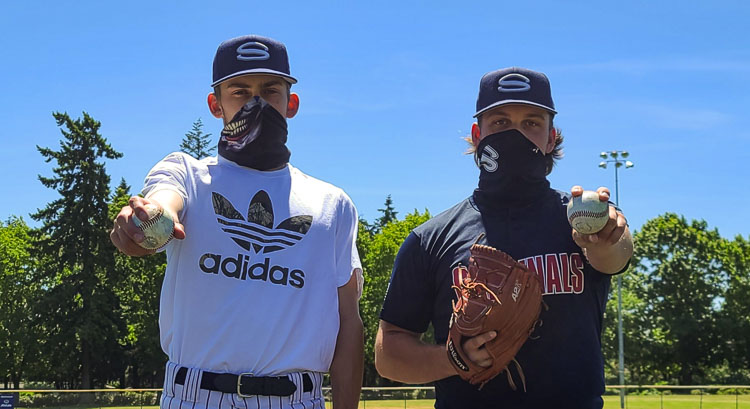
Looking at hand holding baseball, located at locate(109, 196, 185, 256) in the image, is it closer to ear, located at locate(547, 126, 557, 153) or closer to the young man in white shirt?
the young man in white shirt

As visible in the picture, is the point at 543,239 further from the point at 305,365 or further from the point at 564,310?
the point at 305,365

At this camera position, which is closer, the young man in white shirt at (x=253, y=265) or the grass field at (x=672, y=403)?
the young man in white shirt at (x=253, y=265)

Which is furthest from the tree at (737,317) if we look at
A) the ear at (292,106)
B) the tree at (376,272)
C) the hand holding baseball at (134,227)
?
the hand holding baseball at (134,227)

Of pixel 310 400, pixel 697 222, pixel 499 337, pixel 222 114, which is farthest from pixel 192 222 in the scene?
pixel 697 222

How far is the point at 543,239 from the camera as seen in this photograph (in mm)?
3525

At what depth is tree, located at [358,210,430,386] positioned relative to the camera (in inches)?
1844

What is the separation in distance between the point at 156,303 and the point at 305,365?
150 feet

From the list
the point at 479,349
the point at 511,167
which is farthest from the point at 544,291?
the point at 511,167

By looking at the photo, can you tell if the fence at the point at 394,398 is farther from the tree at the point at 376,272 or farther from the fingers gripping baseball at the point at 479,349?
the fingers gripping baseball at the point at 479,349

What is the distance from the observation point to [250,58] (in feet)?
11.8

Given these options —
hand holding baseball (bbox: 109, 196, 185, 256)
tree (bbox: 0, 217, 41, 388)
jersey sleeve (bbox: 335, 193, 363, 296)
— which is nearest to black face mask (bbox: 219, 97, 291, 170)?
jersey sleeve (bbox: 335, 193, 363, 296)

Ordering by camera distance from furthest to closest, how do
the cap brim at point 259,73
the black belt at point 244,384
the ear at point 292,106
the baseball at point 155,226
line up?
the ear at point 292,106 → the cap brim at point 259,73 → the black belt at point 244,384 → the baseball at point 155,226

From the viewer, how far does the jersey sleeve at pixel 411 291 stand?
371 cm

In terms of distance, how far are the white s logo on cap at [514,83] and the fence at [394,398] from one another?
77.5 feet
